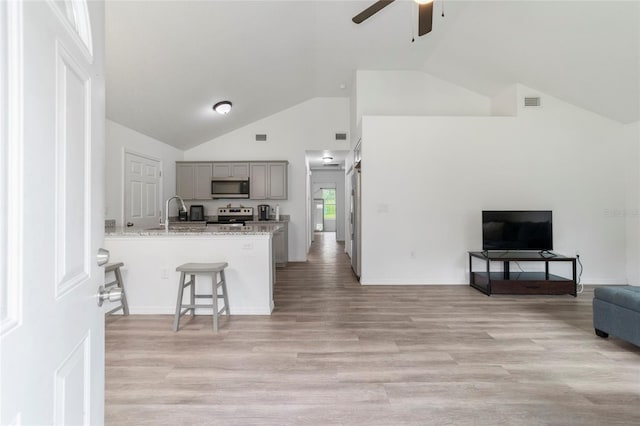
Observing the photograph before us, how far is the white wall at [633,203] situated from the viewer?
15.8 feet

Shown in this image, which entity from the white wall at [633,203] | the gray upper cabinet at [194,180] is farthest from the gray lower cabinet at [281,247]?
the white wall at [633,203]

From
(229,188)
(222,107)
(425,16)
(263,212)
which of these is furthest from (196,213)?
(425,16)

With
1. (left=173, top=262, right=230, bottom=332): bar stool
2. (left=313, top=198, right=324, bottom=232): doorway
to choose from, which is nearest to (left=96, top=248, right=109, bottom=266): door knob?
(left=173, top=262, right=230, bottom=332): bar stool

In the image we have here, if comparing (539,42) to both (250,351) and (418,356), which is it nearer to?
(418,356)

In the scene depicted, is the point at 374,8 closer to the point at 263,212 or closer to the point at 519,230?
the point at 519,230

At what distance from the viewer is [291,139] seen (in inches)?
275

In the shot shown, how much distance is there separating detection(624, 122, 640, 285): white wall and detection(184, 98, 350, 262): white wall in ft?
15.3

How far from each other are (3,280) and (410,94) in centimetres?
612

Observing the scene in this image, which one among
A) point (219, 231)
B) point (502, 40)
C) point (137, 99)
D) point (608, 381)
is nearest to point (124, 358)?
point (219, 231)

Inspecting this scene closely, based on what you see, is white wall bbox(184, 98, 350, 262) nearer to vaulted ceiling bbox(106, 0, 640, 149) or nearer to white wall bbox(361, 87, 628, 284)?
vaulted ceiling bbox(106, 0, 640, 149)

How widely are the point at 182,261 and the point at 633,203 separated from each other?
6.52 meters

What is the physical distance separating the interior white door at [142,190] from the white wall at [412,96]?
3.77 m

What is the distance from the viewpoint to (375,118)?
5.07 m

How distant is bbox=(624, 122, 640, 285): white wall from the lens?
481cm
